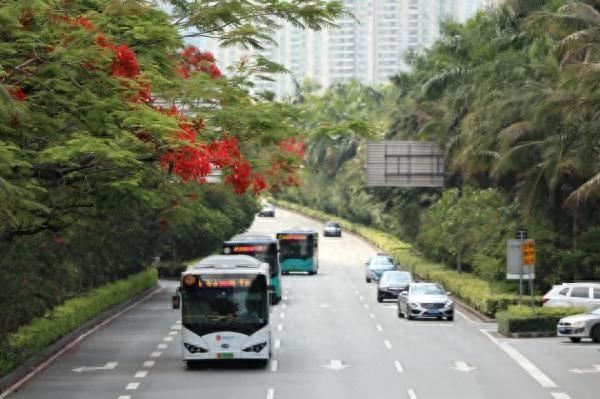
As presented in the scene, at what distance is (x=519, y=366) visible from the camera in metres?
31.5

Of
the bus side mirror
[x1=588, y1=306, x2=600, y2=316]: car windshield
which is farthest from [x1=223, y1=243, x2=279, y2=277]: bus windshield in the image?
the bus side mirror

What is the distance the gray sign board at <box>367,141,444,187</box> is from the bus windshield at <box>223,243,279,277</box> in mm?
16474

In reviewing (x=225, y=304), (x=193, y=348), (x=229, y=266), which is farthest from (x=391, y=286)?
(x=193, y=348)

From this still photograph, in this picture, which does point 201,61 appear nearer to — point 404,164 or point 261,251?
point 261,251

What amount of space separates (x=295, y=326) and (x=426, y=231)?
1140 inches

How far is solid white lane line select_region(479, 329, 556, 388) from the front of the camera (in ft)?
92.2

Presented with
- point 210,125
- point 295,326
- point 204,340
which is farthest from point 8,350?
point 295,326

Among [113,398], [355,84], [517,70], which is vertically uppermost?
[355,84]

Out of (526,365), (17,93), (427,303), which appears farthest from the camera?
(427,303)

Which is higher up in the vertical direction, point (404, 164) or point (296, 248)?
point (404, 164)

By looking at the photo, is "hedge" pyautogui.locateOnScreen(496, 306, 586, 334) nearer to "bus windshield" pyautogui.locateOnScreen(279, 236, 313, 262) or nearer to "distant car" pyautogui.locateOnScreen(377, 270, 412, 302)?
"distant car" pyautogui.locateOnScreen(377, 270, 412, 302)

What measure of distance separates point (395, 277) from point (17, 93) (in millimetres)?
38894

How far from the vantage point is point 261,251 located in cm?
5516

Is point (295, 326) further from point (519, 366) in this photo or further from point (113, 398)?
point (113, 398)
